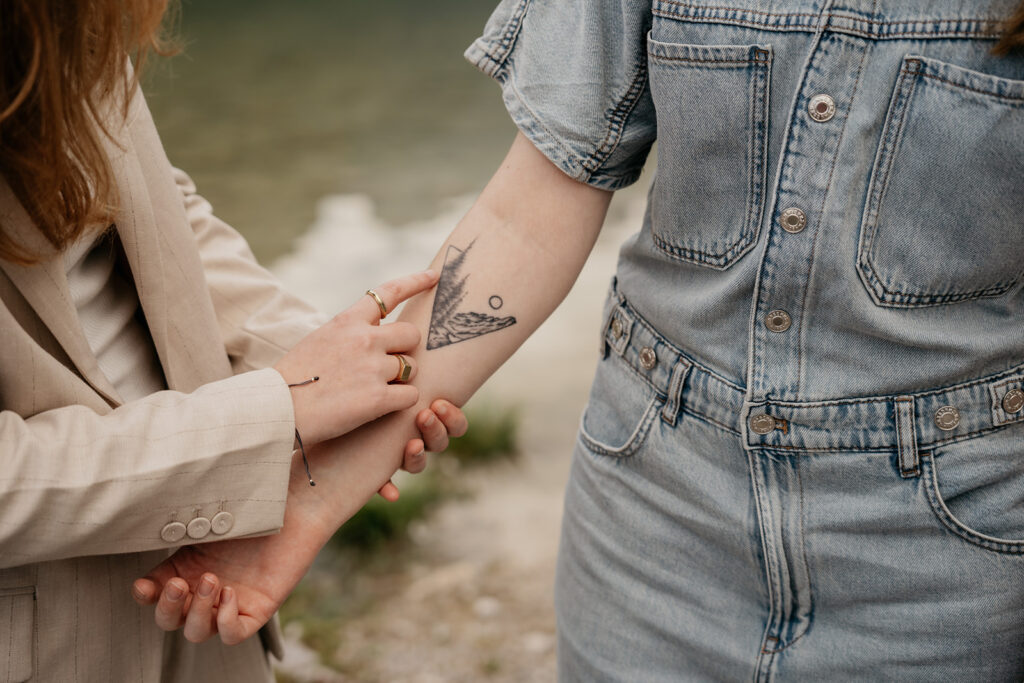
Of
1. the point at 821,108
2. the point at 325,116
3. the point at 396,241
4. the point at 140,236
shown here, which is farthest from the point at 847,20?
the point at 325,116

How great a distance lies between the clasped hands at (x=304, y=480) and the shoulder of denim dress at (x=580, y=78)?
0.31 meters

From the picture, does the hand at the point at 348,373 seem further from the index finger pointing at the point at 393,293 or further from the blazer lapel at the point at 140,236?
the blazer lapel at the point at 140,236

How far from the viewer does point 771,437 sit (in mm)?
1117

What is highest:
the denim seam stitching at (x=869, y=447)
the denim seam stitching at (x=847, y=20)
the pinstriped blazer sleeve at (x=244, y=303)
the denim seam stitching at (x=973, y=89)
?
the denim seam stitching at (x=847, y=20)

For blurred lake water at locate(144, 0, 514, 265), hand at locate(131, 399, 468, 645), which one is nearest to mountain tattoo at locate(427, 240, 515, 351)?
hand at locate(131, 399, 468, 645)

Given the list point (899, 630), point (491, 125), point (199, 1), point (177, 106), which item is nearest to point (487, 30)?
point (899, 630)

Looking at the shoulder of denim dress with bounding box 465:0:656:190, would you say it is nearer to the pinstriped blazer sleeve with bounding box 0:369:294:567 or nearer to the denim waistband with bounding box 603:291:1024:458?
the denim waistband with bounding box 603:291:1024:458

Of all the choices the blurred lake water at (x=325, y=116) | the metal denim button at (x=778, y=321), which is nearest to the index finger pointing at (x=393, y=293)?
the metal denim button at (x=778, y=321)

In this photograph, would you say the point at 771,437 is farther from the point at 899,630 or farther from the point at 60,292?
the point at 60,292

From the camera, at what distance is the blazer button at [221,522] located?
3.85 feet

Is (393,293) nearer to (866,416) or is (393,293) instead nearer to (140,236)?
(140,236)

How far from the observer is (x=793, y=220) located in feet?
3.51

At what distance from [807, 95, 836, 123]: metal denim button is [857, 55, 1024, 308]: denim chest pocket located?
6 cm

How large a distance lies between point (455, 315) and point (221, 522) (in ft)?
1.49
